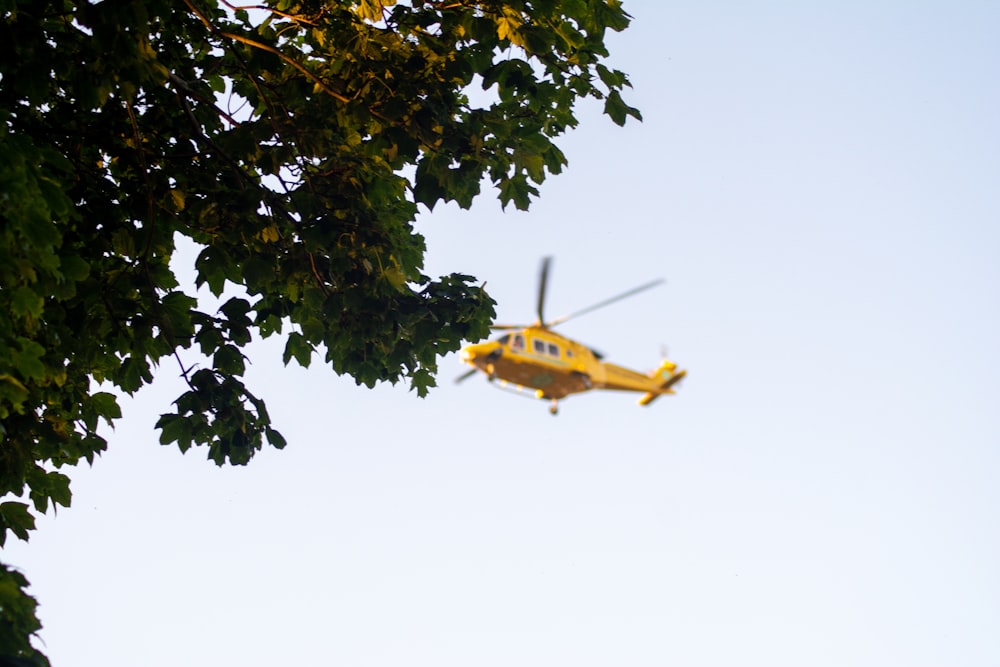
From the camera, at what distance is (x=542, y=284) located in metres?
30.7

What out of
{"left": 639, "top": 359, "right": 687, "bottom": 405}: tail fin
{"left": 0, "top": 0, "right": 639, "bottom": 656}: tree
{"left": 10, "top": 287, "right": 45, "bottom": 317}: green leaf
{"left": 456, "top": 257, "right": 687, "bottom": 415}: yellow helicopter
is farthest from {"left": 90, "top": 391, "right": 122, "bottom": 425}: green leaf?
{"left": 639, "top": 359, "right": 687, "bottom": 405}: tail fin

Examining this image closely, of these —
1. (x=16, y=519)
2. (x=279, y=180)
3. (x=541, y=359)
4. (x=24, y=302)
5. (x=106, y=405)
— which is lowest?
(x=16, y=519)

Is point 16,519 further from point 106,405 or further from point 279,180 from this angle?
point 279,180

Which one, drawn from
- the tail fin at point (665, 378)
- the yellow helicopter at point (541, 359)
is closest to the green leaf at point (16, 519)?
the yellow helicopter at point (541, 359)

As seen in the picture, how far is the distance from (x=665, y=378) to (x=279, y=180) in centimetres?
3415

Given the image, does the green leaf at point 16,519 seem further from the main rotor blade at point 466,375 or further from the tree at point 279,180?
the main rotor blade at point 466,375

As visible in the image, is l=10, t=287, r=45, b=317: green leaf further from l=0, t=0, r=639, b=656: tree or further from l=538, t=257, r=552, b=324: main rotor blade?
l=538, t=257, r=552, b=324: main rotor blade

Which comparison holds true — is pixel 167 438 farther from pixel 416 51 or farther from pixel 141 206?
pixel 416 51

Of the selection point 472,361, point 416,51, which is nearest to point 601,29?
point 416,51

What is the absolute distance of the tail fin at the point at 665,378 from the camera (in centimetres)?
4322

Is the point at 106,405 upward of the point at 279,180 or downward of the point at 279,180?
downward

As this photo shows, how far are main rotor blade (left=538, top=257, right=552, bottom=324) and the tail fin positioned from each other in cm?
1157

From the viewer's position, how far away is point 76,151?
32.4 feet

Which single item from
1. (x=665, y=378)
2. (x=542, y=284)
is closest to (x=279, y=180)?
(x=542, y=284)
